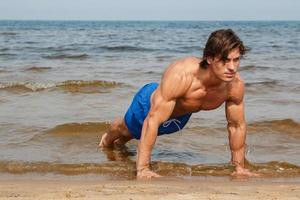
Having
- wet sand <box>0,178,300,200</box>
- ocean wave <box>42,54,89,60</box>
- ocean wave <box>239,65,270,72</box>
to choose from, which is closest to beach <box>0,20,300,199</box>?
wet sand <box>0,178,300,200</box>

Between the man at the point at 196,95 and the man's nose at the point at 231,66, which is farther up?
the man's nose at the point at 231,66

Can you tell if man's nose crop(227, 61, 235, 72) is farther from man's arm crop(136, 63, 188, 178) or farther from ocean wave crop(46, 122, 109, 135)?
ocean wave crop(46, 122, 109, 135)

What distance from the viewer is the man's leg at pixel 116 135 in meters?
5.27

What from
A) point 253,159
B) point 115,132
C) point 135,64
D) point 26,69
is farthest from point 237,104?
point 135,64

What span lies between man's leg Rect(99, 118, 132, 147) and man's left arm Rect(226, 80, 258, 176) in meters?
1.13

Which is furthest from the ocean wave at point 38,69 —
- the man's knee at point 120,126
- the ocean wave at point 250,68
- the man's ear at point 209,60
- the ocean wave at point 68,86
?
the man's ear at point 209,60

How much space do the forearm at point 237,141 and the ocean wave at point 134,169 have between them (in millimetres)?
94

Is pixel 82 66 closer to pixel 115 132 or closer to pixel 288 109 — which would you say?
pixel 288 109

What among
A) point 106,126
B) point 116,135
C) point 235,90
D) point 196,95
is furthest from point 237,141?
point 106,126

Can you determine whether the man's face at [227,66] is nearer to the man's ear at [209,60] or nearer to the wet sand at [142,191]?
the man's ear at [209,60]

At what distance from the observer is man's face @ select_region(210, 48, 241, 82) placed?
384 cm

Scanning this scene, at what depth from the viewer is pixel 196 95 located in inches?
168

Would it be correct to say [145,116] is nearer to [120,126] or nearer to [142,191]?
[120,126]

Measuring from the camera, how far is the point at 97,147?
5648mm
